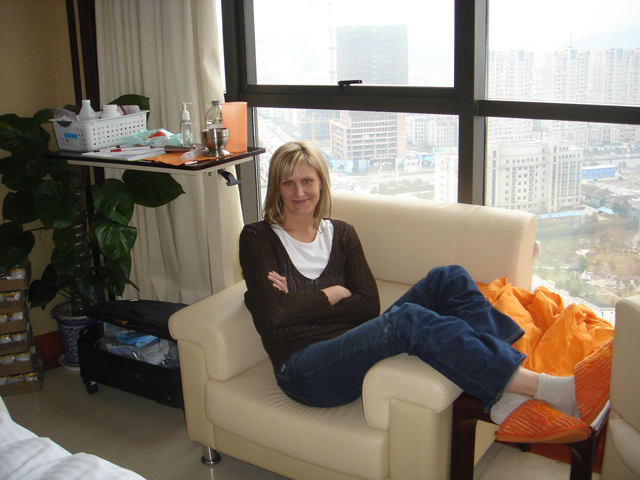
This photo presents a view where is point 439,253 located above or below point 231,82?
below

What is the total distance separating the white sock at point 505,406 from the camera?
1.52 metres

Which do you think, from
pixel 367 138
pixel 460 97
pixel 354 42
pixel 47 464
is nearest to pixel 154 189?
pixel 367 138

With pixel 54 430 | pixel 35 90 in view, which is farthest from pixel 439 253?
pixel 35 90

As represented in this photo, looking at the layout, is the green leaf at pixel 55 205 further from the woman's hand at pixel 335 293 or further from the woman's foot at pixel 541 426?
the woman's foot at pixel 541 426

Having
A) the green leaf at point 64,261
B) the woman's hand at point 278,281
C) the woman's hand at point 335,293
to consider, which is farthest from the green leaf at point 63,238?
the woman's hand at point 335,293

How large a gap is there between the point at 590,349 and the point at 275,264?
955mm

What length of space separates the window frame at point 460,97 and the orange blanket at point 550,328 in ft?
1.94

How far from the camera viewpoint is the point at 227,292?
83.4 inches

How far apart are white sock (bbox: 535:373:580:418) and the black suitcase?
4.36ft

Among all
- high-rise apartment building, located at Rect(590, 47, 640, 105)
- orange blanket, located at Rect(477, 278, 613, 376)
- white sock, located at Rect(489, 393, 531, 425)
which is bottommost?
white sock, located at Rect(489, 393, 531, 425)

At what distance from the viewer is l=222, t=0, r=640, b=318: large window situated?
208 centimetres

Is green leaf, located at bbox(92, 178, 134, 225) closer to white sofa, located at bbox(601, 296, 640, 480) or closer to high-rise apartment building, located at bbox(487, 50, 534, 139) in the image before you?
high-rise apartment building, located at bbox(487, 50, 534, 139)

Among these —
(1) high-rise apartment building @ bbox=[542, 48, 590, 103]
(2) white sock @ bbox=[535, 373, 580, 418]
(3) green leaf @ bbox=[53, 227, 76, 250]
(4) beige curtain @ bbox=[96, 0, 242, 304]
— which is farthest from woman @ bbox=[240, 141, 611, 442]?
(3) green leaf @ bbox=[53, 227, 76, 250]

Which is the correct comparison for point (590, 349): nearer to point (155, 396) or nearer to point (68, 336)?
point (155, 396)
